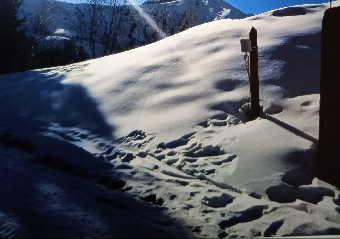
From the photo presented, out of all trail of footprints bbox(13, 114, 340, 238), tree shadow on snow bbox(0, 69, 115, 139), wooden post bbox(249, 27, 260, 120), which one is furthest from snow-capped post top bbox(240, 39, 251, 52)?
tree shadow on snow bbox(0, 69, 115, 139)

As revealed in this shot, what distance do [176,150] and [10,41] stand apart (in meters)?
15.9

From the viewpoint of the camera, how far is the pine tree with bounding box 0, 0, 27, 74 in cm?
1521

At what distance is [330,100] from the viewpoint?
2.87 meters

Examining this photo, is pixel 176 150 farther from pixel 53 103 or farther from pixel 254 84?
pixel 53 103

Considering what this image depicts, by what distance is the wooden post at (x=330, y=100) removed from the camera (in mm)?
2797

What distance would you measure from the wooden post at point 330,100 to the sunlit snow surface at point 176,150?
20 centimetres

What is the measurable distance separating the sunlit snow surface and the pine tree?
994cm

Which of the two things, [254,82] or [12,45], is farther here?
[12,45]

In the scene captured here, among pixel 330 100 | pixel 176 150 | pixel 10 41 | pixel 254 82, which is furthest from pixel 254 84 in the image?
pixel 10 41

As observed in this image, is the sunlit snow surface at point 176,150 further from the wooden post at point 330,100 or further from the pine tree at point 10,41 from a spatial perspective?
the pine tree at point 10,41

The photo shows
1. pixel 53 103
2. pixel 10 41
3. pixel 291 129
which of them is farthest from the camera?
pixel 10 41

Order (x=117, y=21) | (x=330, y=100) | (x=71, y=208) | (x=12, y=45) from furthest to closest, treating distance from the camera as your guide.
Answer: (x=117, y=21), (x=12, y=45), (x=330, y=100), (x=71, y=208)

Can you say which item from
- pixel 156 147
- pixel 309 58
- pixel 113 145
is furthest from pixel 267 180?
pixel 309 58

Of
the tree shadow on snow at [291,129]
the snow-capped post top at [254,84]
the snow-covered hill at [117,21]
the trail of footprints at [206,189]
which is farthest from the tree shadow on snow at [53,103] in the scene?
the snow-covered hill at [117,21]
